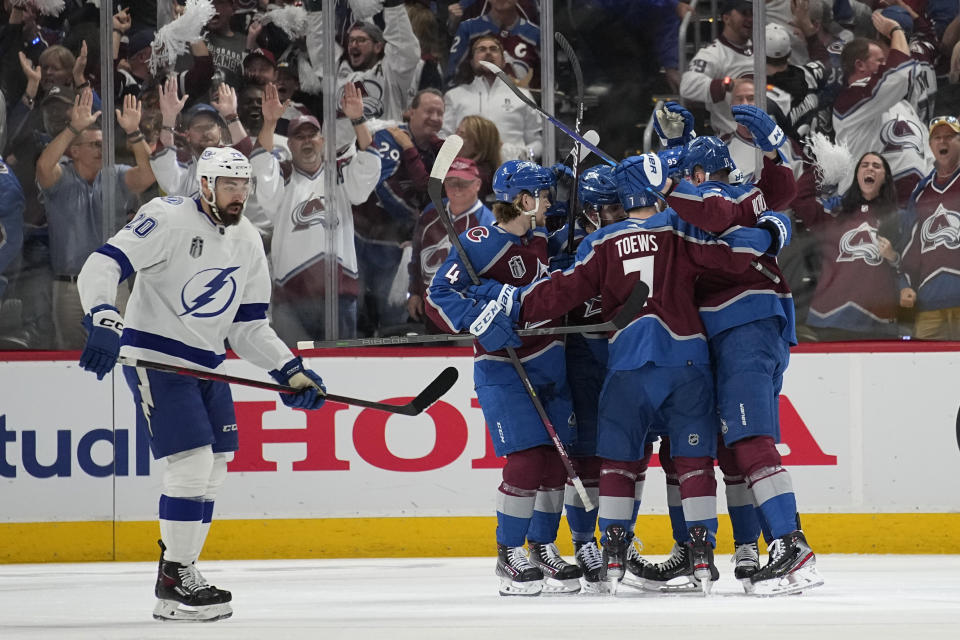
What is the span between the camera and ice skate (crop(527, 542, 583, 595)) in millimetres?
4336

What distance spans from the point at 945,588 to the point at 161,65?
13.6 feet

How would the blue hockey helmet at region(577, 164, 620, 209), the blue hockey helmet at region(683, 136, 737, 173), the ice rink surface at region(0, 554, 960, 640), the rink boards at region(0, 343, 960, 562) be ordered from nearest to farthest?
the ice rink surface at region(0, 554, 960, 640), the blue hockey helmet at region(683, 136, 737, 173), the blue hockey helmet at region(577, 164, 620, 209), the rink boards at region(0, 343, 960, 562)

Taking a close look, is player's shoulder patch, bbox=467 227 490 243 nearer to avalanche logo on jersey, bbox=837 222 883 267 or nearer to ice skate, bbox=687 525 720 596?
ice skate, bbox=687 525 720 596

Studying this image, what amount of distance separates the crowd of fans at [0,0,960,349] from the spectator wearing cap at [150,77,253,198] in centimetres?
1

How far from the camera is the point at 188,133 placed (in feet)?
21.1

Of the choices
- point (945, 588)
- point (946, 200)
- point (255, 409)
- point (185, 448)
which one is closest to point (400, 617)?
point (185, 448)

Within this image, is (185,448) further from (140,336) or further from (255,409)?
(255,409)

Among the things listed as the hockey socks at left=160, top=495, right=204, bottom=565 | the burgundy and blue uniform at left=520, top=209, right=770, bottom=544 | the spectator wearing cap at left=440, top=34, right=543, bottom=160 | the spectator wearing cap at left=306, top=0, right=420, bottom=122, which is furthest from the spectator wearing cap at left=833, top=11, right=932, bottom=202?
the hockey socks at left=160, top=495, right=204, bottom=565

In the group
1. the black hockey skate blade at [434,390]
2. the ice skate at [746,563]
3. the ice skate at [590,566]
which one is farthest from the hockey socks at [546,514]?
the ice skate at [746,563]

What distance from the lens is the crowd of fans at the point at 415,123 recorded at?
6312 millimetres

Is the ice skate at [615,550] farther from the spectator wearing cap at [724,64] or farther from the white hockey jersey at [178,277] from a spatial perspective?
the spectator wearing cap at [724,64]

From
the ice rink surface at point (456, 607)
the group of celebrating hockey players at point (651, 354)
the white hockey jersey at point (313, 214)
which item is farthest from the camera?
the white hockey jersey at point (313, 214)

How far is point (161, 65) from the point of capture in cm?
645

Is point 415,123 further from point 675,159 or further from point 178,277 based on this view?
point 178,277
